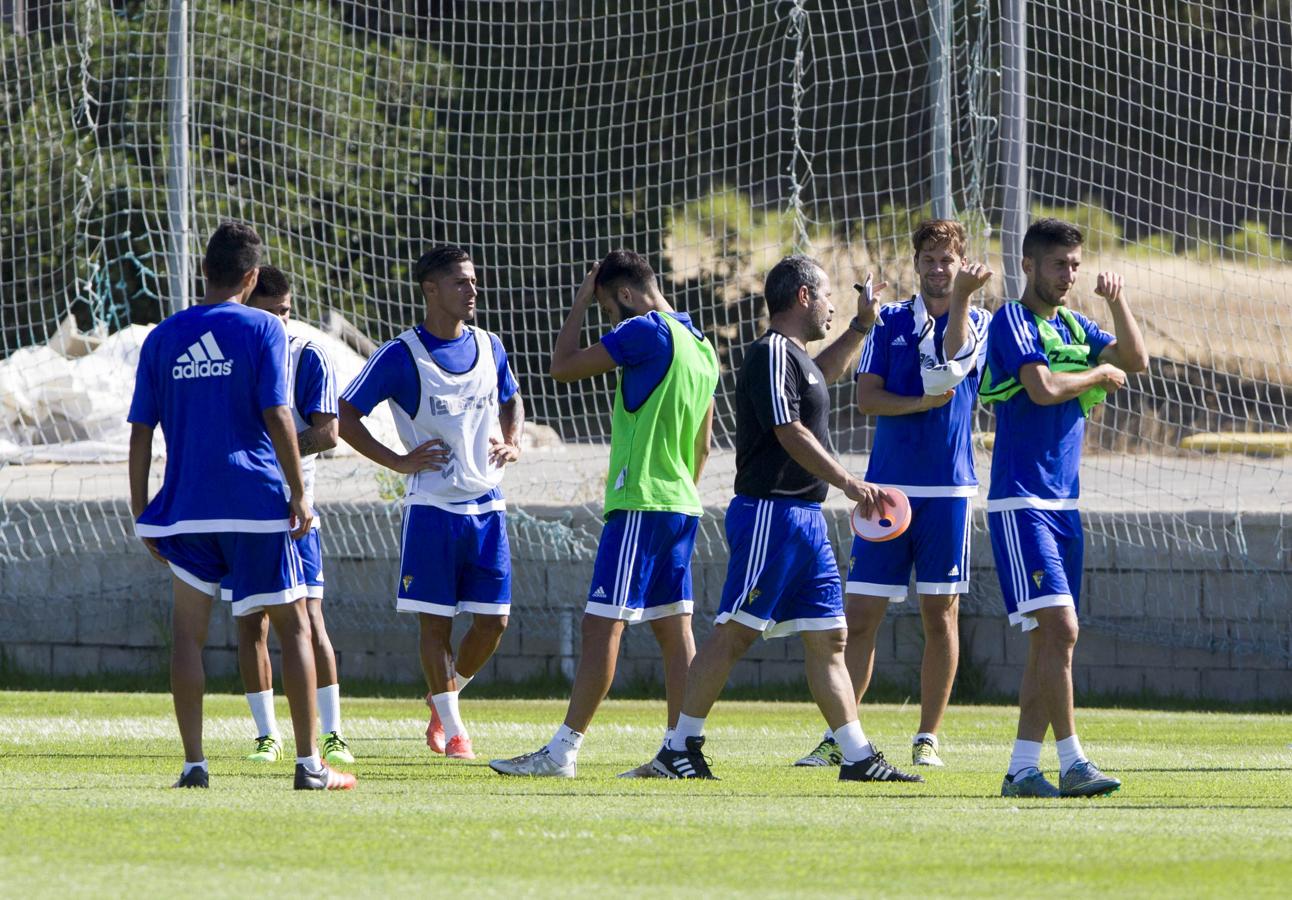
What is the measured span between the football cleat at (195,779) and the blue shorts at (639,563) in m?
1.58

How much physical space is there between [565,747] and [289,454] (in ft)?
5.34

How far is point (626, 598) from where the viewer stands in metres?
7.93

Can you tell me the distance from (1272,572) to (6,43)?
39.0ft

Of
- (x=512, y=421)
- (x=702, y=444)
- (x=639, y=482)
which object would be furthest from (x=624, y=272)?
(x=512, y=421)

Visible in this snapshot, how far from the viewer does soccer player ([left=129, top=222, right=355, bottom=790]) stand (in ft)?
23.1

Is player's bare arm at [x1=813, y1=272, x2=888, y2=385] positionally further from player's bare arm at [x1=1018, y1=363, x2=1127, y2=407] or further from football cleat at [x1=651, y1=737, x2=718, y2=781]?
football cleat at [x1=651, y1=737, x2=718, y2=781]

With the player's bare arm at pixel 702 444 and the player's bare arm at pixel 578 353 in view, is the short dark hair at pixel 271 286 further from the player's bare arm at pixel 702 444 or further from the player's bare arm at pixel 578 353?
the player's bare arm at pixel 702 444

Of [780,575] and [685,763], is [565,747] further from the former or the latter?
[780,575]

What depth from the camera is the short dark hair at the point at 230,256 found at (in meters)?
7.16

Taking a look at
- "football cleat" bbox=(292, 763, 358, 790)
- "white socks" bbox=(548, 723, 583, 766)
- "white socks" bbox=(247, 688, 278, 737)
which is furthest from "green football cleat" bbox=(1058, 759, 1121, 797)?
"white socks" bbox=(247, 688, 278, 737)

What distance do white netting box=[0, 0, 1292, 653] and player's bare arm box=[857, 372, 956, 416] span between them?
4.40 m

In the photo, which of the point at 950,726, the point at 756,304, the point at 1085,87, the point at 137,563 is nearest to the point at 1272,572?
the point at 950,726

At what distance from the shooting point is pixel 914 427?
347 inches

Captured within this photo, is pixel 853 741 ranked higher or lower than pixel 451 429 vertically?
lower
